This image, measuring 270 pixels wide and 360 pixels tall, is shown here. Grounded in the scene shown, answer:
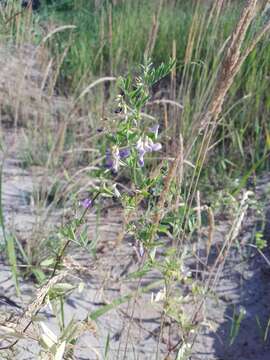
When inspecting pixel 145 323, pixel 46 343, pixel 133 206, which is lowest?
pixel 145 323

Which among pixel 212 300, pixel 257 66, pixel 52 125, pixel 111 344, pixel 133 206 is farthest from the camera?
pixel 52 125

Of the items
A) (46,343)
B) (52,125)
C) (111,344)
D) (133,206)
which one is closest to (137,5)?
(52,125)

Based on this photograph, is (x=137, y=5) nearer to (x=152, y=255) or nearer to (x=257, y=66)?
(x=257, y=66)

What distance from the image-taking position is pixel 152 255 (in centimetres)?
111

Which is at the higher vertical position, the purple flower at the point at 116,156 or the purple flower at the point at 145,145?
the purple flower at the point at 145,145

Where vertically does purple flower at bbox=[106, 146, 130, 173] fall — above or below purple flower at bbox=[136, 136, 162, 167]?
below

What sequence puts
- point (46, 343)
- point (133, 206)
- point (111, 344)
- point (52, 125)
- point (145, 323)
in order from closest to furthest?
point (46, 343) → point (133, 206) → point (111, 344) → point (145, 323) → point (52, 125)

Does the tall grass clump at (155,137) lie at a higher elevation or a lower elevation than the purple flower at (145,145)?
lower

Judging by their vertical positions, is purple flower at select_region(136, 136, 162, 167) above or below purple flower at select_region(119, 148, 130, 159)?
above

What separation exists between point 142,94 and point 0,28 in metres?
0.92

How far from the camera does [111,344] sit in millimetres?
1630

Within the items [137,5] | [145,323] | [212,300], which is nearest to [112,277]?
[145,323]

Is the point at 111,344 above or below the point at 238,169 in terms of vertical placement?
below

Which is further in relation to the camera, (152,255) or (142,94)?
(152,255)
